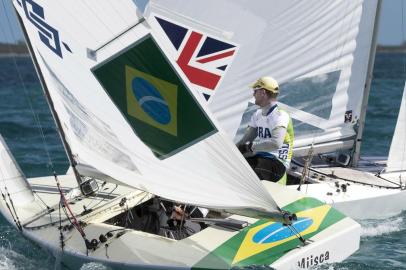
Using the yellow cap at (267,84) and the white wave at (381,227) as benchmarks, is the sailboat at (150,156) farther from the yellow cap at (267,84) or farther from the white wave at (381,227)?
the white wave at (381,227)

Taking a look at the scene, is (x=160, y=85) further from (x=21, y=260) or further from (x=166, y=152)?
(x=21, y=260)

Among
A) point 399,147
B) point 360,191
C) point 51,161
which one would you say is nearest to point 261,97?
point 360,191

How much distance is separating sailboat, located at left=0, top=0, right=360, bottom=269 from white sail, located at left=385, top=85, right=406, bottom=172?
2.70 meters

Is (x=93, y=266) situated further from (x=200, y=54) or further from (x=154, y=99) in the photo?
(x=200, y=54)

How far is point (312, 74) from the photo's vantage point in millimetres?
8352

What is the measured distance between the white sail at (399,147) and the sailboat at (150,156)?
106 inches

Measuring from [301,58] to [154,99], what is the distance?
3527 millimetres

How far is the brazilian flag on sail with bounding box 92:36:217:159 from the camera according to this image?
4.93 metres

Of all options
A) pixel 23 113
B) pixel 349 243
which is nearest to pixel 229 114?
pixel 349 243

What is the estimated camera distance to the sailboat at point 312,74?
25.8ft

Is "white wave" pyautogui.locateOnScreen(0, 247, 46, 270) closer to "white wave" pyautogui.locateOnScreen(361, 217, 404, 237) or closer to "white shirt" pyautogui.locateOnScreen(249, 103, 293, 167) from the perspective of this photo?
"white shirt" pyautogui.locateOnScreen(249, 103, 293, 167)

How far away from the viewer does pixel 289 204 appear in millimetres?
5738

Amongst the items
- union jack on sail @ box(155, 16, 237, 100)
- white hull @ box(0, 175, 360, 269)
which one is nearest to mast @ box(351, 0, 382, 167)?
union jack on sail @ box(155, 16, 237, 100)

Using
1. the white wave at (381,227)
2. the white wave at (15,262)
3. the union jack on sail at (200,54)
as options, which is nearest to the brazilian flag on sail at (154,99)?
the white wave at (15,262)
